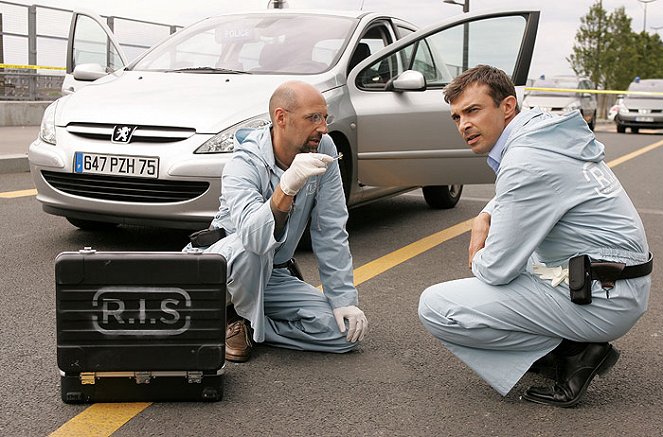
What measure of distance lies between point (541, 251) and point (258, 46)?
364cm

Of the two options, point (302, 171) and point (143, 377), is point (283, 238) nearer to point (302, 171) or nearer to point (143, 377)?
point (302, 171)

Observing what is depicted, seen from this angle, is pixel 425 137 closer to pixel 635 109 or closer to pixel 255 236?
pixel 255 236

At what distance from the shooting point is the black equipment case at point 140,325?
10.8ft

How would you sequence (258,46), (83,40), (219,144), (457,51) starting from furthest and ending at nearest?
(83,40), (457,51), (258,46), (219,144)

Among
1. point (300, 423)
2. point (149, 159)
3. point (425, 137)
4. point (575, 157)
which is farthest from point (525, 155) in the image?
point (425, 137)

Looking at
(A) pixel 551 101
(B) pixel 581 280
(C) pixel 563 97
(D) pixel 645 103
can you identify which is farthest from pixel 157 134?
(D) pixel 645 103

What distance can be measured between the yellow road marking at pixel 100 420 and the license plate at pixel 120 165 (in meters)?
2.29

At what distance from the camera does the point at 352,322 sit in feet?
13.0

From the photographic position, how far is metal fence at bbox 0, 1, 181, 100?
15578 millimetres

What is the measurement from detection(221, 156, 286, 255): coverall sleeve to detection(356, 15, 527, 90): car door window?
2722mm

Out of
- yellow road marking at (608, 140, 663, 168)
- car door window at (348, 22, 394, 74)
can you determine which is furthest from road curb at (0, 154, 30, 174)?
yellow road marking at (608, 140, 663, 168)

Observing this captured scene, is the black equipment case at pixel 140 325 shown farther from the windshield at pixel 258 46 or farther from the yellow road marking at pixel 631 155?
the yellow road marking at pixel 631 155

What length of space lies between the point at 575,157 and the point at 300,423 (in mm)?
1325

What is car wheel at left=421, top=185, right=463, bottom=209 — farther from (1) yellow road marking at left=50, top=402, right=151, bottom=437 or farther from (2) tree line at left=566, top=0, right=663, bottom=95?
(2) tree line at left=566, top=0, right=663, bottom=95
